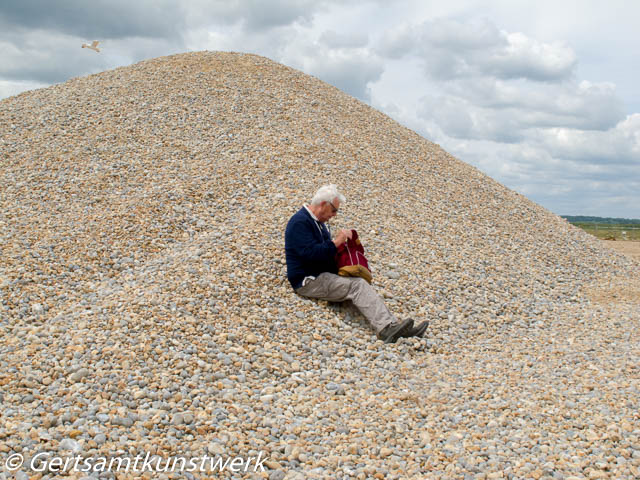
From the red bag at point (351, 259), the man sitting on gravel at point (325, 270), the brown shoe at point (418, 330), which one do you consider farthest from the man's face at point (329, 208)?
the brown shoe at point (418, 330)

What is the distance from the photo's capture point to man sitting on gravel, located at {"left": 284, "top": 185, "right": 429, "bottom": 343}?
6766 mm

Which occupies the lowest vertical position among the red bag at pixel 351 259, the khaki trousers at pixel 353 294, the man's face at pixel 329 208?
the khaki trousers at pixel 353 294

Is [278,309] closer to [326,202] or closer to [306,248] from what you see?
[306,248]

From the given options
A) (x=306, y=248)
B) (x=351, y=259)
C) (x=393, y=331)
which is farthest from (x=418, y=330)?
(x=306, y=248)

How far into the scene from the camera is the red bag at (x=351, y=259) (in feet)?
23.0

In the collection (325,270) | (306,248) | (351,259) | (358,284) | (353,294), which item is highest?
(306,248)

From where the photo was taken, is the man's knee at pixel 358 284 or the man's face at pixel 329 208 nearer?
the man's face at pixel 329 208

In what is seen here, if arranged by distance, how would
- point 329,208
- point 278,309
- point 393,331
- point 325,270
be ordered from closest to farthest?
point 393,331, point 329,208, point 278,309, point 325,270

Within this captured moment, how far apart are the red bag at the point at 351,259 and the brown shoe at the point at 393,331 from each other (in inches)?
30.2

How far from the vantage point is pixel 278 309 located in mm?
6945

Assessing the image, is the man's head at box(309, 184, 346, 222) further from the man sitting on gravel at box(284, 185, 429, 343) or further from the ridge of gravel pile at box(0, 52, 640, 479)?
the ridge of gravel pile at box(0, 52, 640, 479)

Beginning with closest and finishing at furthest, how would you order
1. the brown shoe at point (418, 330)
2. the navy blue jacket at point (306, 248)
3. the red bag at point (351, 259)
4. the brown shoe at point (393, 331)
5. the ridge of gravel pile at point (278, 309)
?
the ridge of gravel pile at point (278, 309), the brown shoe at point (393, 331), the navy blue jacket at point (306, 248), the brown shoe at point (418, 330), the red bag at point (351, 259)

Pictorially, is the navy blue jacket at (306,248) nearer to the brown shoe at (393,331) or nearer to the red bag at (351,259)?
the red bag at (351,259)

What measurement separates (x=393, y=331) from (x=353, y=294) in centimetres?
71
